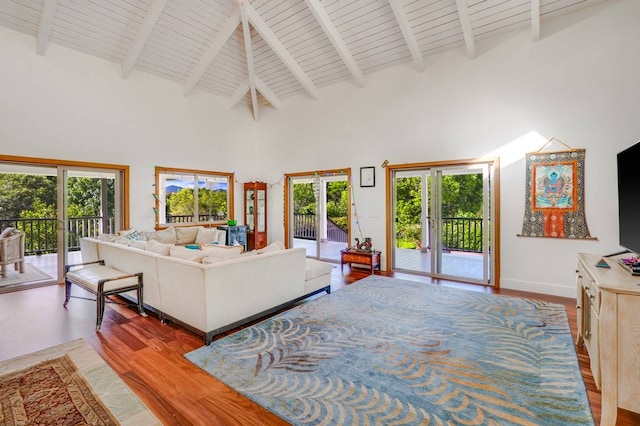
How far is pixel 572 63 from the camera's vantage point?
13.4 feet

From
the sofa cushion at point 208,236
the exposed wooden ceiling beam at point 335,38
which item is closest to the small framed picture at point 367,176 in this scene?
the exposed wooden ceiling beam at point 335,38

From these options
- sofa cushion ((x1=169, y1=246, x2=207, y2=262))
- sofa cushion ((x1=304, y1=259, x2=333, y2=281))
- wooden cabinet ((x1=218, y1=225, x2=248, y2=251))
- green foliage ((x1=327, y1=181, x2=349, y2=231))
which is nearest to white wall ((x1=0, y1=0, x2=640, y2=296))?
wooden cabinet ((x1=218, y1=225, x2=248, y2=251))

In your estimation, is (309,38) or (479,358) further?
(309,38)

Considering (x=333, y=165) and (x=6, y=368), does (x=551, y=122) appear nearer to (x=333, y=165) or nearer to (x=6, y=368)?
(x=333, y=165)

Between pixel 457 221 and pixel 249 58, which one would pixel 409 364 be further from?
pixel 249 58

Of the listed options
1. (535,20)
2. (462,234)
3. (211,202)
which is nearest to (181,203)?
(211,202)

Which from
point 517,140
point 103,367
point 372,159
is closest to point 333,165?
point 372,159

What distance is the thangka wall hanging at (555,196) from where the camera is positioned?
159 inches

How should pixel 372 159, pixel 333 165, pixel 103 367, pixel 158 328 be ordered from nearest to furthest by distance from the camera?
pixel 103 367, pixel 158 328, pixel 372 159, pixel 333 165

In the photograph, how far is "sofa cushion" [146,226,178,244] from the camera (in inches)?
223

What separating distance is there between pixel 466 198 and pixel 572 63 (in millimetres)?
2250

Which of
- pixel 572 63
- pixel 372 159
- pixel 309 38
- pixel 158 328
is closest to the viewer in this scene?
pixel 158 328

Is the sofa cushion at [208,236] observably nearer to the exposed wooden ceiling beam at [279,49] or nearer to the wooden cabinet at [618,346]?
the exposed wooden ceiling beam at [279,49]

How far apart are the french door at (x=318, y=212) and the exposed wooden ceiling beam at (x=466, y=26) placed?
9.62 ft
